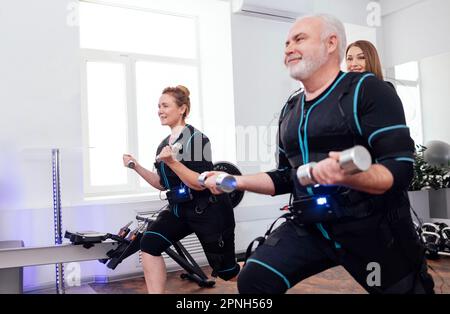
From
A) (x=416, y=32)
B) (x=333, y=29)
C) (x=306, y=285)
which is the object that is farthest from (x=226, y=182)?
(x=416, y=32)

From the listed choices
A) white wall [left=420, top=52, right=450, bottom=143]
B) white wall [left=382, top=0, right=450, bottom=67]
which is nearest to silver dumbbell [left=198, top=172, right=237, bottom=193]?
white wall [left=420, top=52, right=450, bottom=143]

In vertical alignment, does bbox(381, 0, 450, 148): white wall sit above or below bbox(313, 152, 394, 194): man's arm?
above

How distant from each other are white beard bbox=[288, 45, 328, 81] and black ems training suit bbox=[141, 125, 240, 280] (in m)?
1.20

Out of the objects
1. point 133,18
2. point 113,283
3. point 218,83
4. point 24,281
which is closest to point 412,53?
point 218,83

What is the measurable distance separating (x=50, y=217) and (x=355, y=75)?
3.12 m

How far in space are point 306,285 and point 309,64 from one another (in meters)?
2.39

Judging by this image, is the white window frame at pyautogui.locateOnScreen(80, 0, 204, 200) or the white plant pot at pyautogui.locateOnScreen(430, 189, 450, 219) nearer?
the white window frame at pyautogui.locateOnScreen(80, 0, 204, 200)

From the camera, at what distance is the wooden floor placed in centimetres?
333

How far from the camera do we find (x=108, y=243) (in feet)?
10.3

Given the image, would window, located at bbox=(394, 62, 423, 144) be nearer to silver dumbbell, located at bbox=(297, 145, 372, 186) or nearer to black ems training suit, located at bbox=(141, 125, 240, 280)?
black ems training suit, located at bbox=(141, 125, 240, 280)

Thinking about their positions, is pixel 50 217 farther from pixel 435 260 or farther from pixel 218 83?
pixel 435 260

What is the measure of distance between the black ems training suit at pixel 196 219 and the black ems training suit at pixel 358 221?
3.72ft

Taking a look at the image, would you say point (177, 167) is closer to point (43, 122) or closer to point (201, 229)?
point (201, 229)

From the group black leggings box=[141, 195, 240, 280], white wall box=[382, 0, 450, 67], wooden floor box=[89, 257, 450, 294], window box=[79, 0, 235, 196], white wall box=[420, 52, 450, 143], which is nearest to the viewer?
black leggings box=[141, 195, 240, 280]
